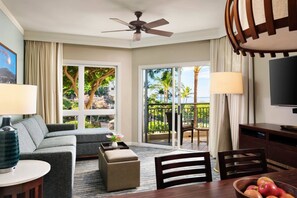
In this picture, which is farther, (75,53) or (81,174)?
(75,53)

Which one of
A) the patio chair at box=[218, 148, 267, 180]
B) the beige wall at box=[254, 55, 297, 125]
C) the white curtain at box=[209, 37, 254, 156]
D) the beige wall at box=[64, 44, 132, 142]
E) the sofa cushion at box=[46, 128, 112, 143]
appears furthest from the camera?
the beige wall at box=[64, 44, 132, 142]

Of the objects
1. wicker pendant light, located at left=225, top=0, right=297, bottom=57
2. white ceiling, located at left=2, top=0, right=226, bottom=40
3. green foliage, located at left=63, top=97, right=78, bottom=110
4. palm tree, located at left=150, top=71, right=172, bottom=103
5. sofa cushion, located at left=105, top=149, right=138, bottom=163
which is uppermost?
white ceiling, located at left=2, top=0, right=226, bottom=40

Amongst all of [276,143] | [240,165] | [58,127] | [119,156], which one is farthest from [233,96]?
[58,127]

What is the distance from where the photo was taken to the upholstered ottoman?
2.98 m

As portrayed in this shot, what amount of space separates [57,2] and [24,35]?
2009 mm

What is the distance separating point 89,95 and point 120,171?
3.08 meters

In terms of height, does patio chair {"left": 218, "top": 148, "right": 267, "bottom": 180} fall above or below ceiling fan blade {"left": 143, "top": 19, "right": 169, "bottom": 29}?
below

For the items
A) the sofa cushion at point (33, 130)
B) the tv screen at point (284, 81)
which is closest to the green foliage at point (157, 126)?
the sofa cushion at point (33, 130)

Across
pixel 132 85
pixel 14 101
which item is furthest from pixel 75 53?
pixel 14 101

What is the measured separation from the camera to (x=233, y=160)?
1749 millimetres

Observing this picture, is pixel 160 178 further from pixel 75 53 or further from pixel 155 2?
pixel 75 53

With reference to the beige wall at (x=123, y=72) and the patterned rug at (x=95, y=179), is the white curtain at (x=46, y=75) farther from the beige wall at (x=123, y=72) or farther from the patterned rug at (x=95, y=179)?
the patterned rug at (x=95, y=179)

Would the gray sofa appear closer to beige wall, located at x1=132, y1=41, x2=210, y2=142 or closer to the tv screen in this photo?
beige wall, located at x1=132, y1=41, x2=210, y2=142

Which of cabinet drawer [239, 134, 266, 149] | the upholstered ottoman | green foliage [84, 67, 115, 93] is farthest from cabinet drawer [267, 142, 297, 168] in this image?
green foliage [84, 67, 115, 93]
